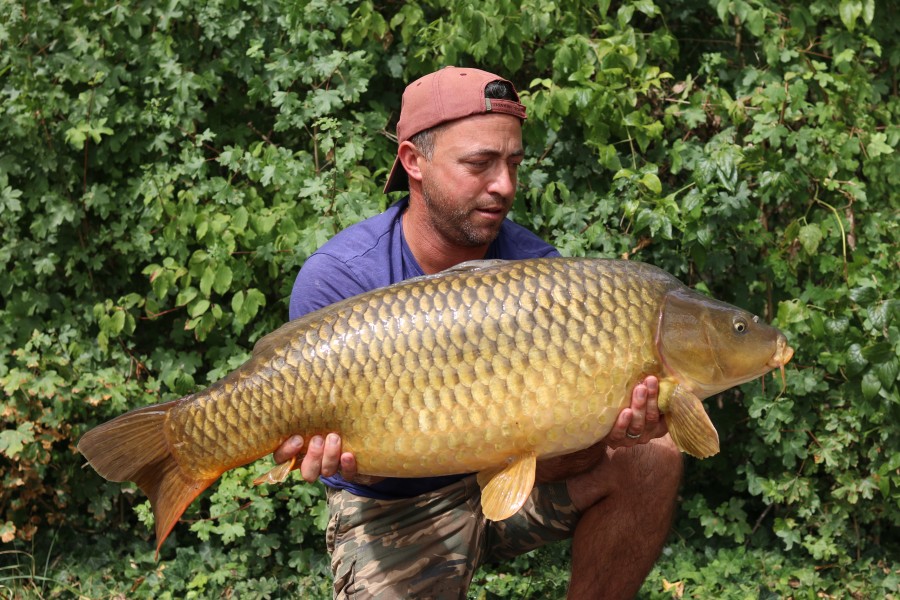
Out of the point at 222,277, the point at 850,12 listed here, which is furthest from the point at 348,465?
the point at 850,12

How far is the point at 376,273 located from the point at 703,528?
1559 mm

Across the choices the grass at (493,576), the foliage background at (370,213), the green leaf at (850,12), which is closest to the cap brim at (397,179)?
the foliage background at (370,213)

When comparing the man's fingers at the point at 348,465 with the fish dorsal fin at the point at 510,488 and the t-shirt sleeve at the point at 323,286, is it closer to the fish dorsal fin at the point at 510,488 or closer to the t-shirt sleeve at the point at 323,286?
the fish dorsal fin at the point at 510,488

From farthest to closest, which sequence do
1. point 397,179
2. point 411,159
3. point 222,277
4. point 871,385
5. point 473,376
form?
point 222,277, point 871,385, point 397,179, point 411,159, point 473,376

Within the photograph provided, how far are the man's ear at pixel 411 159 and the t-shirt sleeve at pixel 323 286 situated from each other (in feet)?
0.82

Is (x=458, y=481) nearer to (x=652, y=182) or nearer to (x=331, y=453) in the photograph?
(x=331, y=453)

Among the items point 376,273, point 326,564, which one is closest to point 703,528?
point 326,564

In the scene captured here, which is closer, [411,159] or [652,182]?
[411,159]

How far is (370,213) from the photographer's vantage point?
3.16 meters

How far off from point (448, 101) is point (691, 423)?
2.72ft

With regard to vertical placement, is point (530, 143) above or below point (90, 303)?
above

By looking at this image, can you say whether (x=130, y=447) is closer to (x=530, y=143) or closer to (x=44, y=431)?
(x=44, y=431)

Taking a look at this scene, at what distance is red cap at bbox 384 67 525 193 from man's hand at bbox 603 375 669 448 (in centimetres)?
68

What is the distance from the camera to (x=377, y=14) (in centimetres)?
343
